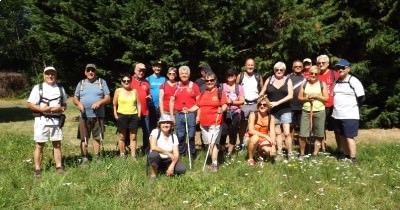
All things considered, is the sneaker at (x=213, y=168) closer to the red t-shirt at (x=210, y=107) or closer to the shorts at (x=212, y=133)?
the shorts at (x=212, y=133)

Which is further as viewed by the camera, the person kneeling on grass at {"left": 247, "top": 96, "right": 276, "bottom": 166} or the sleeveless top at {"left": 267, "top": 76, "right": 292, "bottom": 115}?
the sleeveless top at {"left": 267, "top": 76, "right": 292, "bottom": 115}

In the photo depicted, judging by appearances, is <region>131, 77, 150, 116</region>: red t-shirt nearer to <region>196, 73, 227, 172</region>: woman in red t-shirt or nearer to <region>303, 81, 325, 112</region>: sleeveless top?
<region>196, 73, 227, 172</region>: woman in red t-shirt

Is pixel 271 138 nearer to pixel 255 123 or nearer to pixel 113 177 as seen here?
pixel 255 123

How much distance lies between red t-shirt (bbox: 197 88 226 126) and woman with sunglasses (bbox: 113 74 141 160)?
4.11ft

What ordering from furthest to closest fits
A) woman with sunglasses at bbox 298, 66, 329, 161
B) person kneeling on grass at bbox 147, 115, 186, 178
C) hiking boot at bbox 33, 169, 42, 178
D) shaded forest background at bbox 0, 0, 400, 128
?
shaded forest background at bbox 0, 0, 400, 128 < woman with sunglasses at bbox 298, 66, 329, 161 < hiking boot at bbox 33, 169, 42, 178 < person kneeling on grass at bbox 147, 115, 186, 178

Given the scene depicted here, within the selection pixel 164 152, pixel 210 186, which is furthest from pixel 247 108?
pixel 210 186

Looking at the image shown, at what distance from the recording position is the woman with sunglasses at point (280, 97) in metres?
8.47

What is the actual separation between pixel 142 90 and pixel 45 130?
1998 mm

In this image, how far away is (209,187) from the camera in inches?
259

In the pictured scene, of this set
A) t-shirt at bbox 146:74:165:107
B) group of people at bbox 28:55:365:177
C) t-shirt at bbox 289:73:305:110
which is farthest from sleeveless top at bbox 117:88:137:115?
t-shirt at bbox 289:73:305:110

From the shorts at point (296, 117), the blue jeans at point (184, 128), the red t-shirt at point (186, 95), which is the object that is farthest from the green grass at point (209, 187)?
the shorts at point (296, 117)

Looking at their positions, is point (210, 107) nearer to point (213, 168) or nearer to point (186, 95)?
point (186, 95)

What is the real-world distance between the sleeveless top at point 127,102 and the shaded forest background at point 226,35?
12.1 ft

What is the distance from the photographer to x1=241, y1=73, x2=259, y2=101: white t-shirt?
349 inches
